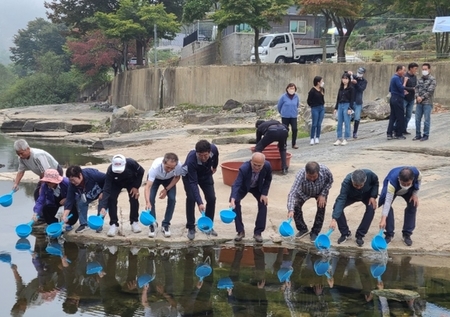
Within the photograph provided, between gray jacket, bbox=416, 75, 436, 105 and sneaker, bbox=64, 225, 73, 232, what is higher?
gray jacket, bbox=416, 75, 436, 105

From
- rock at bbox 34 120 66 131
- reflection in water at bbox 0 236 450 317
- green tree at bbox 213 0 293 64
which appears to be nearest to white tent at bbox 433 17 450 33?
green tree at bbox 213 0 293 64

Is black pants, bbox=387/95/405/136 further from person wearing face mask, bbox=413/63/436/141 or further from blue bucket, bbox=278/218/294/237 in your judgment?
blue bucket, bbox=278/218/294/237

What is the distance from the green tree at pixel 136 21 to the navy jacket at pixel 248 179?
22.8 meters

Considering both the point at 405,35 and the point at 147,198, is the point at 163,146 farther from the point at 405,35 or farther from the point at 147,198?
the point at 405,35

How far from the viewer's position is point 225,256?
7.19 metres

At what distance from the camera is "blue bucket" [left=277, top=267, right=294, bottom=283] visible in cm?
650

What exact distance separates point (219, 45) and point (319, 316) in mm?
23572

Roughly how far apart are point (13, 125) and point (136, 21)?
7.81 meters

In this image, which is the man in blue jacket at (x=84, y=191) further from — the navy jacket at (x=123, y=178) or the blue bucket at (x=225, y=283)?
the blue bucket at (x=225, y=283)

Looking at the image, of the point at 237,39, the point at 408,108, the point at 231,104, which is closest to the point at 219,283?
the point at 408,108

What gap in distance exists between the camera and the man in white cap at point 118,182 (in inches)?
284

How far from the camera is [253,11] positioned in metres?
23.7

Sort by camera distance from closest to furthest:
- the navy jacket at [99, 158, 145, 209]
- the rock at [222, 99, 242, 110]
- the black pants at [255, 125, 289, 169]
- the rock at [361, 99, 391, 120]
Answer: the navy jacket at [99, 158, 145, 209] < the black pants at [255, 125, 289, 169] < the rock at [361, 99, 391, 120] < the rock at [222, 99, 242, 110]

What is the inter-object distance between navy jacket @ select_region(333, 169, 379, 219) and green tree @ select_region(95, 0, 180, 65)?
915 inches
